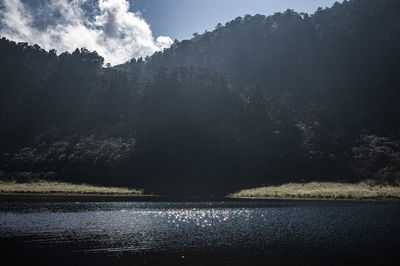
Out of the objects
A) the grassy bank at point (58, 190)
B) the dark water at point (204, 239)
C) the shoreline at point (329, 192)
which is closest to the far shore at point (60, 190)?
the grassy bank at point (58, 190)

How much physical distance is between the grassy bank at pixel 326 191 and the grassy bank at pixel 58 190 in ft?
123

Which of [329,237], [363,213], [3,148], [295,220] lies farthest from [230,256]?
[3,148]

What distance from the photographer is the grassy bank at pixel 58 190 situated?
4188 inches

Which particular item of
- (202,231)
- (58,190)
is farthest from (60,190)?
(202,231)

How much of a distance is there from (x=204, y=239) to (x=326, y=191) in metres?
70.1

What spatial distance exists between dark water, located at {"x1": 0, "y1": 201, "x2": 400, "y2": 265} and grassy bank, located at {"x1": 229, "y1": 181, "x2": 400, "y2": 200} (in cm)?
3545

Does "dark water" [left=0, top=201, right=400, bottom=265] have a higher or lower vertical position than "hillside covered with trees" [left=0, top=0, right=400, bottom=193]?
lower

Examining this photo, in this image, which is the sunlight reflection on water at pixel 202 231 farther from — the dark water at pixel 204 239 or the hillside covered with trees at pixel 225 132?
the hillside covered with trees at pixel 225 132

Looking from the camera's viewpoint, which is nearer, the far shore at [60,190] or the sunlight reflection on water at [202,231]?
the sunlight reflection on water at [202,231]

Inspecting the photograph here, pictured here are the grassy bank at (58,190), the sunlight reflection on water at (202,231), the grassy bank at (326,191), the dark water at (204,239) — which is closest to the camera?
the dark water at (204,239)

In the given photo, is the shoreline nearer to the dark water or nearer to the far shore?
the dark water

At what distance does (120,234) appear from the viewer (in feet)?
124

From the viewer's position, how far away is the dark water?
26469 mm

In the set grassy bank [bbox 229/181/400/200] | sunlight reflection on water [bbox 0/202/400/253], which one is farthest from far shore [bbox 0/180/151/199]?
sunlight reflection on water [bbox 0/202/400/253]
